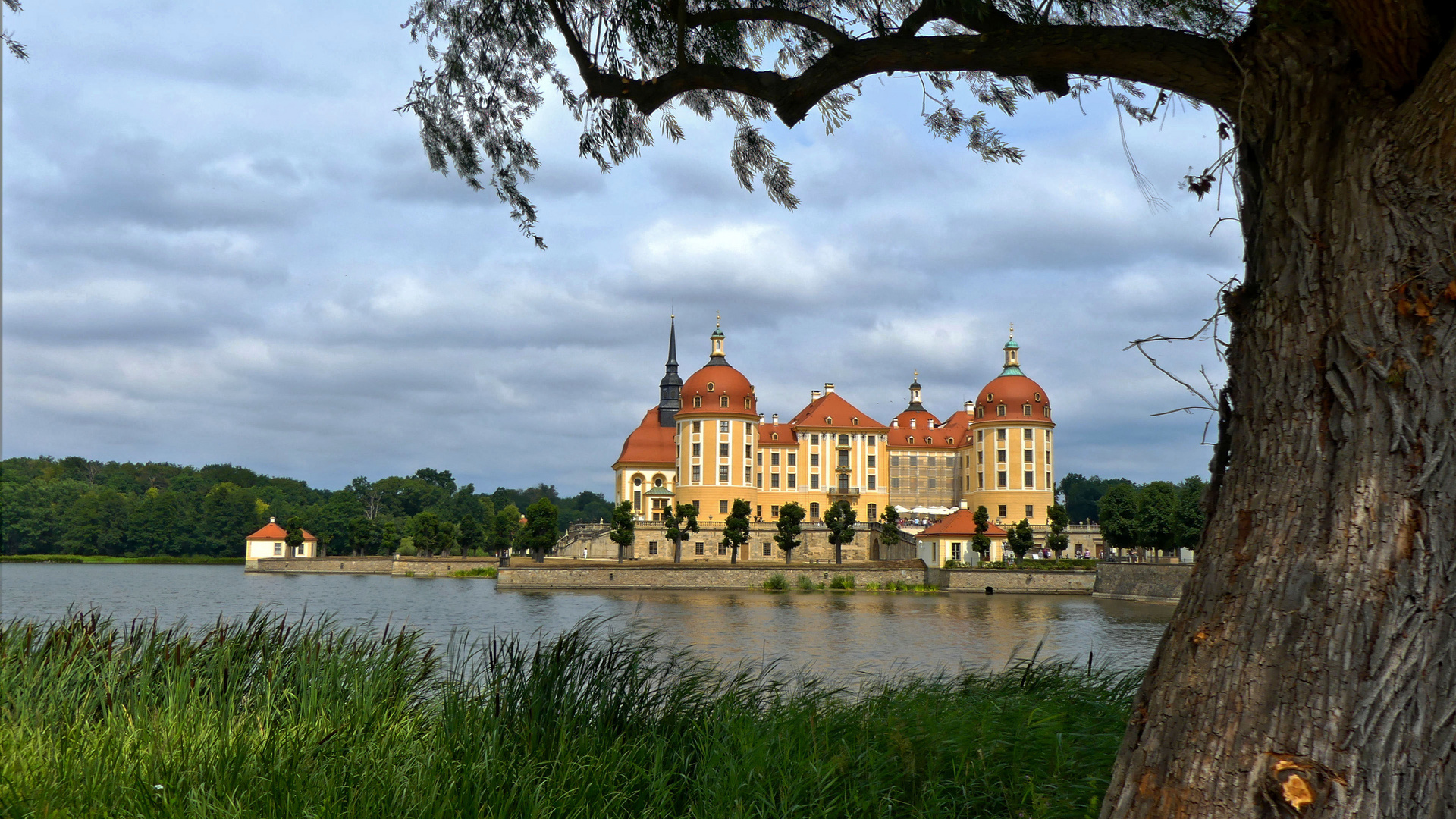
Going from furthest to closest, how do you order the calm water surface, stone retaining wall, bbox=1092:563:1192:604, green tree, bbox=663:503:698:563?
green tree, bbox=663:503:698:563 < stone retaining wall, bbox=1092:563:1192:604 < the calm water surface

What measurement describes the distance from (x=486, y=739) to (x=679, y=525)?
49882 mm

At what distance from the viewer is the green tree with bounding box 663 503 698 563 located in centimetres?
5166

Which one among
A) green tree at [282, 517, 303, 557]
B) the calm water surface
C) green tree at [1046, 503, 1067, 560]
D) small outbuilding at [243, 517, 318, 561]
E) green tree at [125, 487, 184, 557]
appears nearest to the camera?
the calm water surface

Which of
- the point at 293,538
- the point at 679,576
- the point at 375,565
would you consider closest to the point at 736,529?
the point at 679,576

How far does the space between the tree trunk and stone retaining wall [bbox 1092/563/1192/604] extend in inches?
1523

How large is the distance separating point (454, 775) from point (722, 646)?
15261 millimetres

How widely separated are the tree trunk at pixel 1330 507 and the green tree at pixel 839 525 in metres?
48.4

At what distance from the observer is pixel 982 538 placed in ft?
161

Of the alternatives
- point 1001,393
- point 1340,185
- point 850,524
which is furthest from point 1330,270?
point 1001,393

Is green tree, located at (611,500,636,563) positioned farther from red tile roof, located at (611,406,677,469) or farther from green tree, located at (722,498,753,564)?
red tile roof, located at (611,406,677,469)

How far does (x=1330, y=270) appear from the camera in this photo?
9.93 feet

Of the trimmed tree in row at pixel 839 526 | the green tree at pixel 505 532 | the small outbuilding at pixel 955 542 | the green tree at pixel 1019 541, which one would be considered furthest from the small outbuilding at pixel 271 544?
the green tree at pixel 1019 541

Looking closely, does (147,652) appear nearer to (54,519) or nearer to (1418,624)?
(1418,624)

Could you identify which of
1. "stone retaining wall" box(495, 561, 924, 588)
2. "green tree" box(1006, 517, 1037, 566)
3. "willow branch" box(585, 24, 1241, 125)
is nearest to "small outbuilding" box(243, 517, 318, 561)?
"stone retaining wall" box(495, 561, 924, 588)
